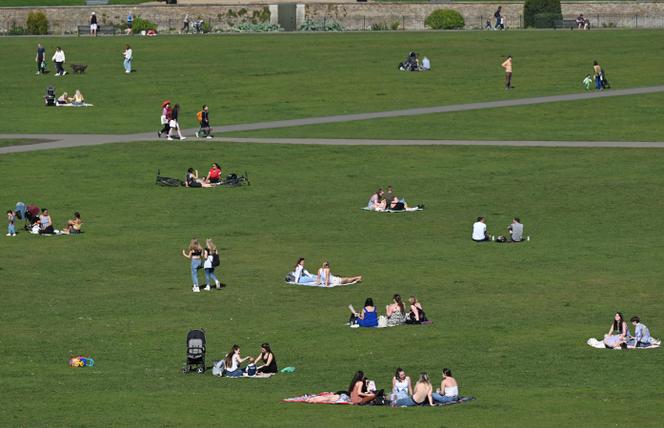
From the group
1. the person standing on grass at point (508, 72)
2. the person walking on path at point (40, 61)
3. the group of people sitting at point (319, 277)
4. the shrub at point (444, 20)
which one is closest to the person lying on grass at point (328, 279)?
the group of people sitting at point (319, 277)

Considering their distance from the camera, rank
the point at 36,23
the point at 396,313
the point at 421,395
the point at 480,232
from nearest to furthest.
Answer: the point at 421,395
the point at 396,313
the point at 480,232
the point at 36,23

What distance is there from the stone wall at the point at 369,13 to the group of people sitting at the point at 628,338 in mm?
86090

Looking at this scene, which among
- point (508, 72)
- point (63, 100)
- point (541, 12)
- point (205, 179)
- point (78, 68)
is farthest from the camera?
point (541, 12)

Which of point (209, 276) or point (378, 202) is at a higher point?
point (378, 202)

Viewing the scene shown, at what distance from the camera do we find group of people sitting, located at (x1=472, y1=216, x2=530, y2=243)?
5250 cm

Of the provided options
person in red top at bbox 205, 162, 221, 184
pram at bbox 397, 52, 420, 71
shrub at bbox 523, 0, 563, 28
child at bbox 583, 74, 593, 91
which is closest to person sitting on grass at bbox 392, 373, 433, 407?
person in red top at bbox 205, 162, 221, 184

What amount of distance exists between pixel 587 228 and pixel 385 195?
8.69m

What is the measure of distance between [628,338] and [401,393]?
25.0 feet

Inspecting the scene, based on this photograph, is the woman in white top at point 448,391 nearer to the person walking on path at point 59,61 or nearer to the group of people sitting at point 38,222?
the group of people sitting at point 38,222

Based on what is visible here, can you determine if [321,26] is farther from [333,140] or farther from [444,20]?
[333,140]

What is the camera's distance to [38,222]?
5481 cm

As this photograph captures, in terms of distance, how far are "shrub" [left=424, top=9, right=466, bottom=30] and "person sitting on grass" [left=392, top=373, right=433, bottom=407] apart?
297 feet

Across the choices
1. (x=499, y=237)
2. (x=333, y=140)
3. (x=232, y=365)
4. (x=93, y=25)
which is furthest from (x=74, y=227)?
(x=93, y=25)

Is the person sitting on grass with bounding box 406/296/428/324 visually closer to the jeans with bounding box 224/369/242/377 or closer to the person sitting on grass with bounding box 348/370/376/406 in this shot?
the jeans with bounding box 224/369/242/377
